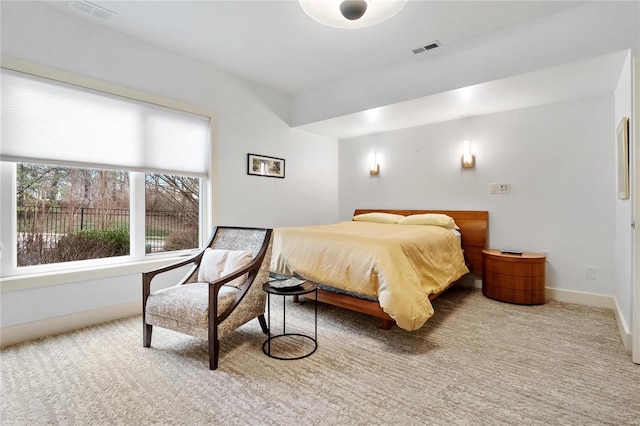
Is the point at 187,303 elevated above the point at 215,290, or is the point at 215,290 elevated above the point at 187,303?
the point at 215,290

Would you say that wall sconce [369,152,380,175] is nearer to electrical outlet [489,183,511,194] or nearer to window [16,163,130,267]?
electrical outlet [489,183,511,194]

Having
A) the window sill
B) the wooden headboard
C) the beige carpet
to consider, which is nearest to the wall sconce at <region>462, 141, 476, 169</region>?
the wooden headboard

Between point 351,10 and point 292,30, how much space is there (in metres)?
1.15

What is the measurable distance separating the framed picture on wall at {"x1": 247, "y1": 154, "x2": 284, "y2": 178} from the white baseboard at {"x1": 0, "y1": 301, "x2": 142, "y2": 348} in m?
2.13

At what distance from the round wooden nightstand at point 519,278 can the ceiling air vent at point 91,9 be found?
15.0 feet

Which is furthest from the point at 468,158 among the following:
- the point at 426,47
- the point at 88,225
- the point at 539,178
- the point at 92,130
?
the point at 88,225

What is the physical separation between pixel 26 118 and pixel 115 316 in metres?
1.90

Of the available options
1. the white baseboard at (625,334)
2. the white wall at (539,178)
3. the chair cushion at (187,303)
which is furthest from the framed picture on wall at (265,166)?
the white baseboard at (625,334)

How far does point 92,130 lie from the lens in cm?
282

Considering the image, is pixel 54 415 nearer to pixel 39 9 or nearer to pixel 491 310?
pixel 39 9

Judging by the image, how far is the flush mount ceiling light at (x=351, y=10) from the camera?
200 cm

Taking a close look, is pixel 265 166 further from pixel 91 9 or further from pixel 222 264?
pixel 91 9

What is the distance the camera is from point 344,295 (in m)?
2.76

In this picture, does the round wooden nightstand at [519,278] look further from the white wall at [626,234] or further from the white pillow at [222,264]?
the white pillow at [222,264]
